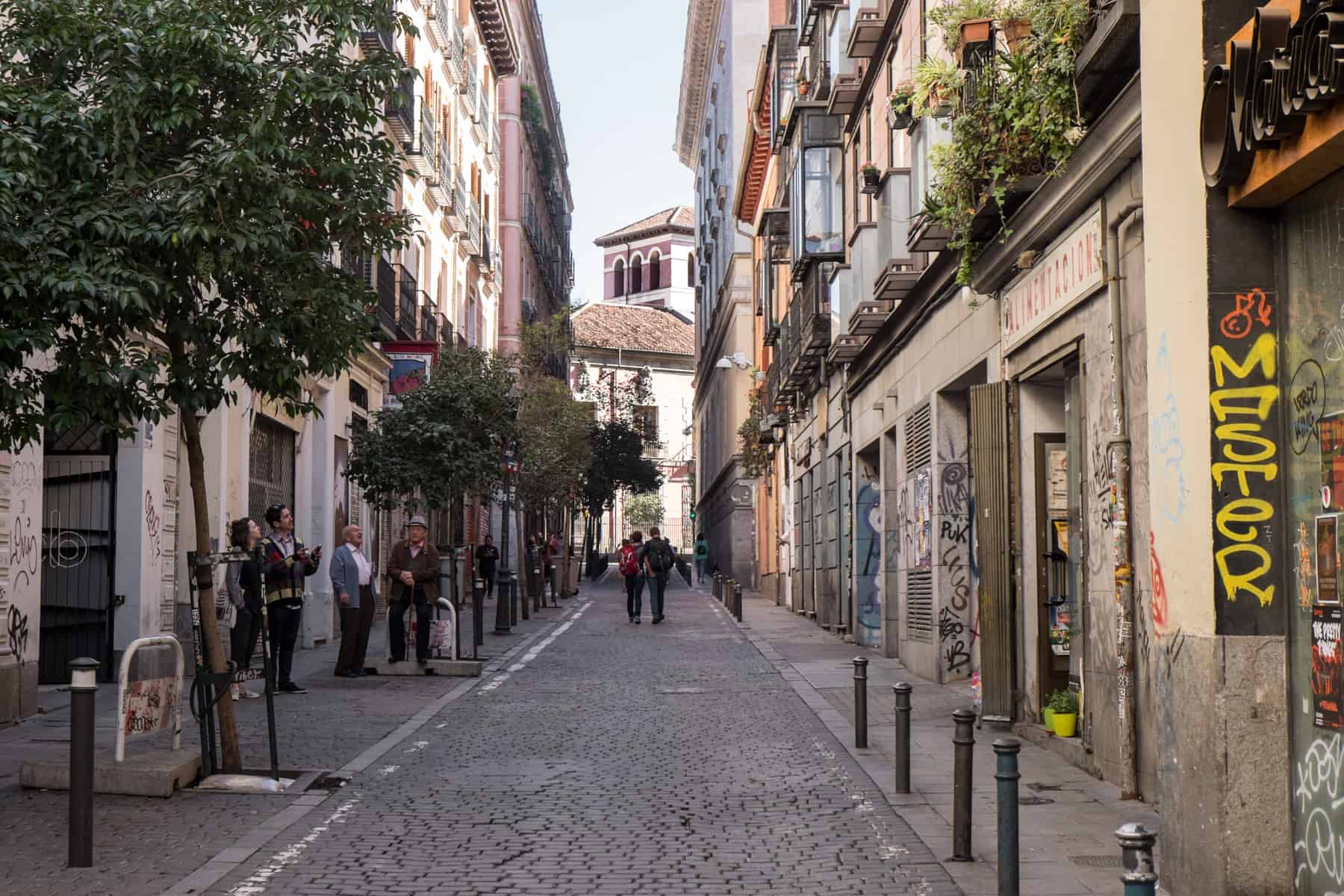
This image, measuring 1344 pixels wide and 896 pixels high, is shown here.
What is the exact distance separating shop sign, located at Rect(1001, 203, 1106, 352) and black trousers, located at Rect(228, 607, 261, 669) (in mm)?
7294

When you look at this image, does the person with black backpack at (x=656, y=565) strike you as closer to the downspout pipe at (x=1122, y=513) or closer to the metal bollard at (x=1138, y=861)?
the downspout pipe at (x=1122, y=513)

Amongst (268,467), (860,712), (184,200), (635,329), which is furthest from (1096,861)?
(635,329)

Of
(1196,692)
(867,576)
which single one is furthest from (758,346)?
(1196,692)

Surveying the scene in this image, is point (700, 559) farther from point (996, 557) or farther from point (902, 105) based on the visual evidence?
point (996, 557)

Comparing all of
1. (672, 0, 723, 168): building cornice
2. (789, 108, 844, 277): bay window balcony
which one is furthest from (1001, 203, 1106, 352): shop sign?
(672, 0, 723, 168): building cornice

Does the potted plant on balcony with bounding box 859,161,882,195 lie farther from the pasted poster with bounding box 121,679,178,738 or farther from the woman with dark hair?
the pasted poster with bounding box 121,679,178,738

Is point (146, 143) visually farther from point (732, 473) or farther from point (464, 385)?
point (732, 473)

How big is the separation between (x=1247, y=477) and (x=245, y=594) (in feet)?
35.4

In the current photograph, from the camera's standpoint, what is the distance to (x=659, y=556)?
30.9 meters

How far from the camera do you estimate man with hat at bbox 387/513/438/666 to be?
1828cm

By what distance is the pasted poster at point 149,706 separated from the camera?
9773mm

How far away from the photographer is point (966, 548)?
16.8m

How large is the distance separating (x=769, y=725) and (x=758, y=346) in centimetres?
3335

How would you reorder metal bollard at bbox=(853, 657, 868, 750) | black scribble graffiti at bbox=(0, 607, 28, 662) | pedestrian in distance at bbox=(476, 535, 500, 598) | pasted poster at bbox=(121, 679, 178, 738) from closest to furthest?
pasted poster at bbox=(121, 679, 178, 738)
metal bollard at bbox=(853, 657, 868, 750)
black scribble graffiti at bbox=(0, 607, 28, 662)
pedestrian in distance at bbox=(476, 535, 500, 598)
